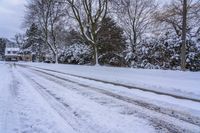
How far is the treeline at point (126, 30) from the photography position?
1091 inches

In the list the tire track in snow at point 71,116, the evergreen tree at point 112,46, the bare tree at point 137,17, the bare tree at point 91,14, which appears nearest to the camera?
the tire track in snow at point 71,116

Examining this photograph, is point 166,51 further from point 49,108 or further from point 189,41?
point 49,108

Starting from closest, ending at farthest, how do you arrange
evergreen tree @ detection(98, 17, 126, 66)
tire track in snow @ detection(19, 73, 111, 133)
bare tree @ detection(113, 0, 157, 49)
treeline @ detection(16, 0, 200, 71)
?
1. tire track in snow @ detection(19, 73, 111, 133)
2. treeline @ detection(16, 0, 200, 71)
3. evergreen tree @ detection(98, 17, 126, 66)
4. bare tree @ detection(113, 0, 157, 49)

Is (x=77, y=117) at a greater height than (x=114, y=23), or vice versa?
(x=114, y=23)

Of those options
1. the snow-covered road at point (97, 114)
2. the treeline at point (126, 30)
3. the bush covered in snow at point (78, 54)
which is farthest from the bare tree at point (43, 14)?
the snow-covered road at point (97, 114)

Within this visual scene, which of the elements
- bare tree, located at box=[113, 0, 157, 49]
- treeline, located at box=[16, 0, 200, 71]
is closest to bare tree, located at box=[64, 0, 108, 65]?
treeline, located at box=[16, 0, 200, 71]

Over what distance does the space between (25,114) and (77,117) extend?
1279 mm

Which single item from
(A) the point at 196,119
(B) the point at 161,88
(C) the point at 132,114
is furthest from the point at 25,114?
(B) the point at 161,88

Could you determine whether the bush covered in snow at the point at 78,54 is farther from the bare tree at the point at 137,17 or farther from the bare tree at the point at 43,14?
the bare tree at the point at 137,17

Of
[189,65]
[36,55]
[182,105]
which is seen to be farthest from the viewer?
[36,55]

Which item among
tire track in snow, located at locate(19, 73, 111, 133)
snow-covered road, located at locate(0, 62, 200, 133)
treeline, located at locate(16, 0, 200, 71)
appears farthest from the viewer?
treeline, located at locate(16, 0, 200, 71)

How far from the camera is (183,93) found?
35.5ft

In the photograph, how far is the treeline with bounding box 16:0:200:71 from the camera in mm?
27702

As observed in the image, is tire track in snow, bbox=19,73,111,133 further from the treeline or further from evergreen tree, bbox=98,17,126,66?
evergreen tree, bbox=98,17,126,66
